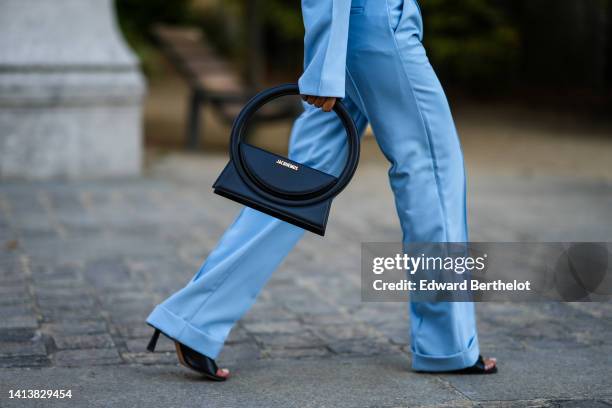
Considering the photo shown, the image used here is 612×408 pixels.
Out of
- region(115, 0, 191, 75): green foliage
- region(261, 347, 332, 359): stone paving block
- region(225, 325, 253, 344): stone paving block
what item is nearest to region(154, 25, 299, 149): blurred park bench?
region(225, 325, 253, 344): stone paving block

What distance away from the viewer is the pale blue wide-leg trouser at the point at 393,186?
3.31 metres

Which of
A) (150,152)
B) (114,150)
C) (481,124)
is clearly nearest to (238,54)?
(481,124)

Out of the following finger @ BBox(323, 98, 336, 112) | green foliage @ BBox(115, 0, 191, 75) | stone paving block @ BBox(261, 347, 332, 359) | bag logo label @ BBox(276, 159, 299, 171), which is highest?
finger @ BBox(323, 98, 336, 112)

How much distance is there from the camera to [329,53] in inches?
124

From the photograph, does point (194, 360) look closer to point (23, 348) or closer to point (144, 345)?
point (144, 345)

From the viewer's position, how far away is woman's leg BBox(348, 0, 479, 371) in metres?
3.26

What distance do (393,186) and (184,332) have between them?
81cm

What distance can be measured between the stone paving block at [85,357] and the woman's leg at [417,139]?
3.50 feet

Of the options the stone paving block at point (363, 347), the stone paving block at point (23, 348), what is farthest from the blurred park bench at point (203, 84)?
the stone paving block at point (23, 348)

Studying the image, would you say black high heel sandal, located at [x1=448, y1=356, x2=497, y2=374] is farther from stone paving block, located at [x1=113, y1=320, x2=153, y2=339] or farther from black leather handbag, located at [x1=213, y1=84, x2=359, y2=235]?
stone paving block, located at [x1=113, y1=320, x2=153, y2=339]

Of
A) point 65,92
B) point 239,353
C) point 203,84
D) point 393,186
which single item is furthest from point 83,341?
point 203,84

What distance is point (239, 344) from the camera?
13.0ft

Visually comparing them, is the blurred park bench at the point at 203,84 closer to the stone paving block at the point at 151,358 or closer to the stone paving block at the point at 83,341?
the stone paving block at the point at 83,341

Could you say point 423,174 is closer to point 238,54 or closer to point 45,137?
point 45,137
